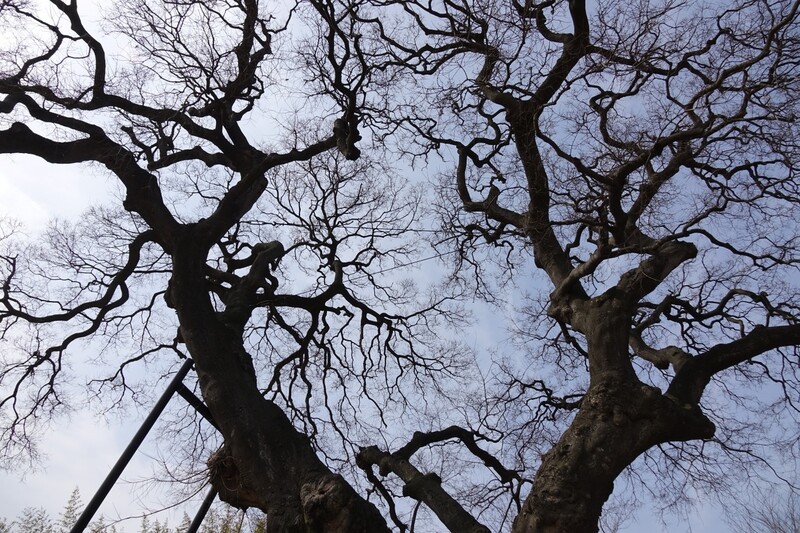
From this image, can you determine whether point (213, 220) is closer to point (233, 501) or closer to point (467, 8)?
point (233, 501)

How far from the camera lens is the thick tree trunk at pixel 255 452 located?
4.02 metres

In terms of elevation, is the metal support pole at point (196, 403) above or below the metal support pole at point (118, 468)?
above

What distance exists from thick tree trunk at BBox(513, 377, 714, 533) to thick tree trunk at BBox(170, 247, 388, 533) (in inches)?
48.0

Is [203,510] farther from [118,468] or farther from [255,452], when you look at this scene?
[255,452]

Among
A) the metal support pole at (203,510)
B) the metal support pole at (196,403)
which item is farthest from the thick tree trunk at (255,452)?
the metal support pole at (203,510)

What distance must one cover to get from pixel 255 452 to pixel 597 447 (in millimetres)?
2625

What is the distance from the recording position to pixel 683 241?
5.59 m

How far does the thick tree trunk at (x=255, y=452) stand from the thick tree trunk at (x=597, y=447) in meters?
1.22

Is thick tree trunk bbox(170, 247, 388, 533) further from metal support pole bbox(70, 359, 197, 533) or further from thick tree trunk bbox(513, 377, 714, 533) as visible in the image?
thick tree trunk bbox(513, 377, 714, 533)

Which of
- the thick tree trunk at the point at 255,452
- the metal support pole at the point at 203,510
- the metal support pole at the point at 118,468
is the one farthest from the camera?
the metal support pole at the point at 203,510

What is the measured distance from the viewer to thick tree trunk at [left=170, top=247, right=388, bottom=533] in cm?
402

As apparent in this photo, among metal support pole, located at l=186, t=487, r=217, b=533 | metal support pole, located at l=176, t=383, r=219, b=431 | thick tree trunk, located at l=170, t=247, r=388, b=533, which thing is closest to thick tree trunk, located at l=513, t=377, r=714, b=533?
thick tree trunk, located at l=170, t=247, r=388, b=533

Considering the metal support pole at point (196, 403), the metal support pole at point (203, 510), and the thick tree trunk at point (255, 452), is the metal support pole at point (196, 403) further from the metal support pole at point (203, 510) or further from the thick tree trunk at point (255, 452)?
the metal support pole at point (203, 510)

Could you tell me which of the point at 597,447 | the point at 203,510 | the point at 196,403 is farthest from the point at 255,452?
the point at 597,447
